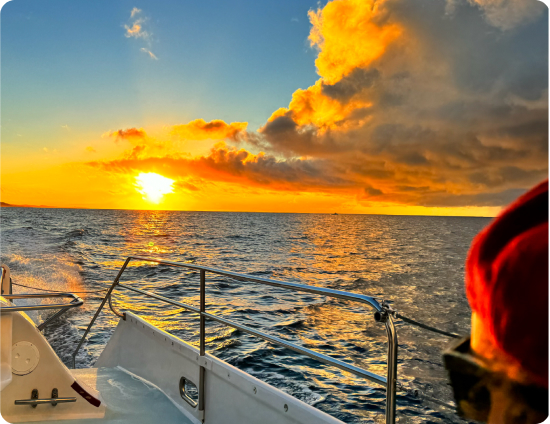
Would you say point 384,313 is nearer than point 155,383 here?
Yes

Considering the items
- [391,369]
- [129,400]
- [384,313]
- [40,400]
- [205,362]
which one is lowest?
[129,400]

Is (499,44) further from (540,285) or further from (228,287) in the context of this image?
(228,287)

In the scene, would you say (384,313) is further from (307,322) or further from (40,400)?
(307,322)

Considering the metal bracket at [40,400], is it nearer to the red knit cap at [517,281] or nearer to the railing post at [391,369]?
the railing post at [391,369]

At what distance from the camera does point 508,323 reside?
1.13 ft

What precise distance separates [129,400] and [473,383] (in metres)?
3.13

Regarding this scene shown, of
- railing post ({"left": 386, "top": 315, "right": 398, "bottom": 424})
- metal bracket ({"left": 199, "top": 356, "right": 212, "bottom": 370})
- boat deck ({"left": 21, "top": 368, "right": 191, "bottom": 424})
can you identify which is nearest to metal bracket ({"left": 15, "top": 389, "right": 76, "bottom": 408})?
boat deck ({"left": 21, "top": 368, "right": 191, "bottom": 424})

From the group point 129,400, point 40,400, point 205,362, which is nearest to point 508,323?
point 205,362

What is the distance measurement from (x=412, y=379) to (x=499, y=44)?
5.75m

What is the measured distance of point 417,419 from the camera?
5137 mm

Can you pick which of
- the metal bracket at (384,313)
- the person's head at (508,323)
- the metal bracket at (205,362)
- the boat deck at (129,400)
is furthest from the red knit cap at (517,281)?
the boat deck at (129,400)

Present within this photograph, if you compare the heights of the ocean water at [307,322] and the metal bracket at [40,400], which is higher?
the metal bracket at [40,400]

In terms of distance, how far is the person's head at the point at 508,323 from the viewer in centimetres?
33

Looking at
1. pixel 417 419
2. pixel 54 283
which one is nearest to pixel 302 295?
pixel 417 419
